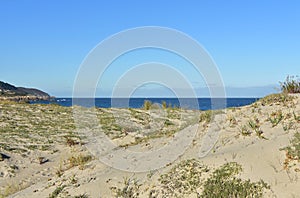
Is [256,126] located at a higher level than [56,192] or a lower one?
higher

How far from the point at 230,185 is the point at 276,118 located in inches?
142

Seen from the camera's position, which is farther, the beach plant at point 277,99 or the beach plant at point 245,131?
the beach plant at point 277,99

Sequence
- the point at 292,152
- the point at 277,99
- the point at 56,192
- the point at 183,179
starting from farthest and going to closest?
1. the point at 277,99
2. the point at 56,192
3. the point at 183,179
4. the point at 292,152

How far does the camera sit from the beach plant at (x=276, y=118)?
339 inches

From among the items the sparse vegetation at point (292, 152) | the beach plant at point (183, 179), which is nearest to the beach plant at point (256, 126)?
the sparse vegetation at point (292, 152)

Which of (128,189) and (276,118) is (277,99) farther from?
(128,189)

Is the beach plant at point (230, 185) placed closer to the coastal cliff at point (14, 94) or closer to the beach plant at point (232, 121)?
the beach plant at point (232, 121)

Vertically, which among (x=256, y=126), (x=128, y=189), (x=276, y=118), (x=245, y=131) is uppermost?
(x=276, y=118)

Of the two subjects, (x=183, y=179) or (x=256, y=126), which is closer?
(x=183, y=179)

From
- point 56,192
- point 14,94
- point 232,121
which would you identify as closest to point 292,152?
point 232,121

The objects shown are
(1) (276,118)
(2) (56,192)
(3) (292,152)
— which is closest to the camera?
(3) (292,152)

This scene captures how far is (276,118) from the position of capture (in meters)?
8.90

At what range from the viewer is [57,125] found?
18766mm

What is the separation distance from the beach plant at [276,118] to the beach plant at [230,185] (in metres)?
2.58
